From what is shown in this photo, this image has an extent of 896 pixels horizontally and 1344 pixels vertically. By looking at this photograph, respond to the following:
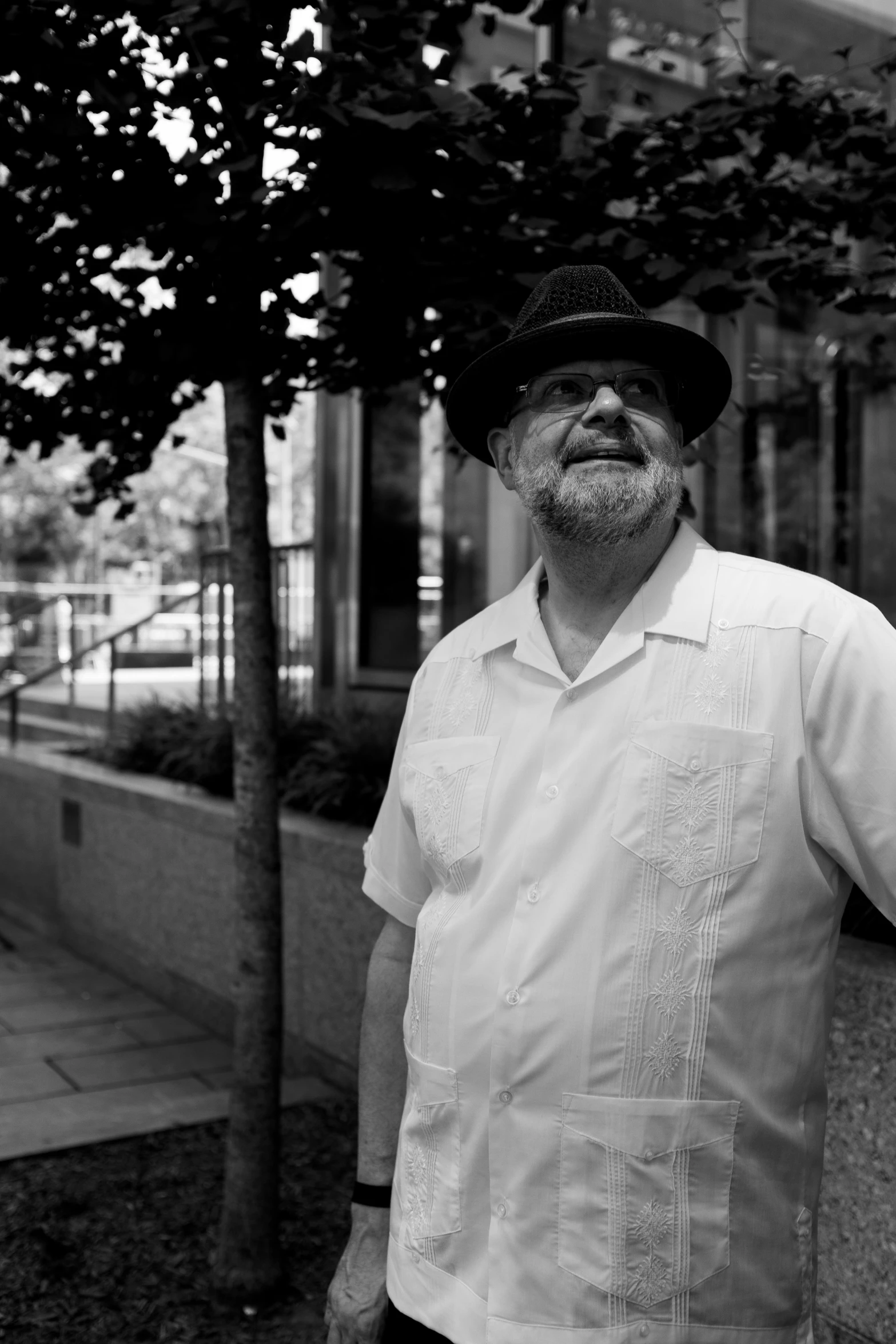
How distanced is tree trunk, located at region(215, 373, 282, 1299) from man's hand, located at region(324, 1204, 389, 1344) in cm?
161

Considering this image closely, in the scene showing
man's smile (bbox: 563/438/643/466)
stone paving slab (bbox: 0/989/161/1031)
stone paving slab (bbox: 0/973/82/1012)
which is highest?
man's smile (bbox: 563/438/643/466)

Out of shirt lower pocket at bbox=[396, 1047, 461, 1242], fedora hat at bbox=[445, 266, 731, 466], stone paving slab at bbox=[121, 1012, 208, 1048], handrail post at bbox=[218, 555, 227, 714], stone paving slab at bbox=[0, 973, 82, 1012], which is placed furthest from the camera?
handrail post at bbox=[218, 555, 227, 714]

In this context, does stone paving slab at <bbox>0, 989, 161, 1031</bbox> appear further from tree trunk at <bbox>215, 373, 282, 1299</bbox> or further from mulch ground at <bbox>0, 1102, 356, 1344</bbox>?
tree trunk at <bbox>215, 373, 282, 1299</bbox>

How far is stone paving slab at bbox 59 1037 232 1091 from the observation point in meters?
5.57

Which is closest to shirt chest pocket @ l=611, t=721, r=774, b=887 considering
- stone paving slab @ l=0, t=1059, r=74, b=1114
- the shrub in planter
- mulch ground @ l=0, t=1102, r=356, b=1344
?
mulch ground @ l=0, t=1102, r=356, b=1344

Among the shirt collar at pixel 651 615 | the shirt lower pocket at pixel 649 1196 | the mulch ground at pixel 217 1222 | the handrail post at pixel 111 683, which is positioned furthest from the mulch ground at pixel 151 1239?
the handrail post at pixel 111 683

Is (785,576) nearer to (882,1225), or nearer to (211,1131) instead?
(882,1225)

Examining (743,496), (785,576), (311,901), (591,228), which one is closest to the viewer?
(785,576)

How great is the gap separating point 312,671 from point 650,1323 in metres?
7.57

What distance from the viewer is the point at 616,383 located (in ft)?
6.74

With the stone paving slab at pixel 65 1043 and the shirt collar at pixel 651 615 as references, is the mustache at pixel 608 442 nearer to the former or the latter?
the shirt collar at pixel 651 615

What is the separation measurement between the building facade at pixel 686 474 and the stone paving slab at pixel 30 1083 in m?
3.33

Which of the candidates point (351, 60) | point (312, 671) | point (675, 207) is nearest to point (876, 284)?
point (675, 207)

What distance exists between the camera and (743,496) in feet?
Result: 27.1
